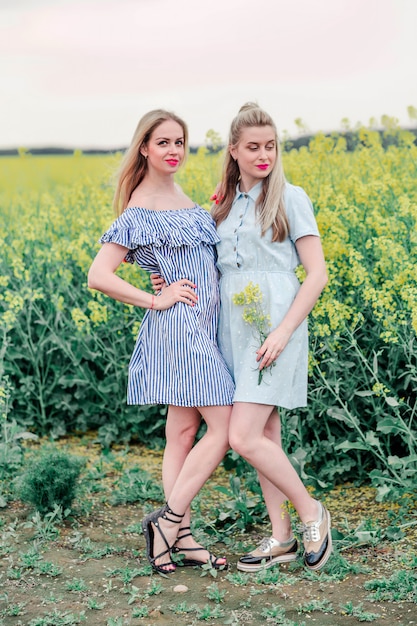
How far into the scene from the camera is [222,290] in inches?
136

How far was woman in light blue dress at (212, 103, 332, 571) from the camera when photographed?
3.29 meters

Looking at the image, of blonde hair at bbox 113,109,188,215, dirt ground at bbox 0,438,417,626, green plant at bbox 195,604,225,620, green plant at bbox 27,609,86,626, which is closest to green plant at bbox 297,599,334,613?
dirt ground at bbox 0,438,417,626

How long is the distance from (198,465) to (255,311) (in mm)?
619

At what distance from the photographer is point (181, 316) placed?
3.36 metres

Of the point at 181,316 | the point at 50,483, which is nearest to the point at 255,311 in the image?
the point at 181,316

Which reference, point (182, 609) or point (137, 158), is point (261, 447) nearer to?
point (182, 609)

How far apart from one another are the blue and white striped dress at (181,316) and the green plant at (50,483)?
71 cm

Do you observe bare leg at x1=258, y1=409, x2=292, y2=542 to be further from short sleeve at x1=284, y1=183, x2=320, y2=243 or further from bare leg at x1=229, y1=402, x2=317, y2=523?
short sleeve at x1=284, y1=183, x2=320, y2=243

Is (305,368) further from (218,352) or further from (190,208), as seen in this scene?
(190,208)

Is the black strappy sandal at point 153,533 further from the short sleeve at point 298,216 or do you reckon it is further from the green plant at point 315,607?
the short sleeve at point 298,216

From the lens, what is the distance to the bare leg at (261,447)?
3.28m

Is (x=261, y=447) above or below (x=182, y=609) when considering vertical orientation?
above

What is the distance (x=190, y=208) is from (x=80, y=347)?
2.16 m

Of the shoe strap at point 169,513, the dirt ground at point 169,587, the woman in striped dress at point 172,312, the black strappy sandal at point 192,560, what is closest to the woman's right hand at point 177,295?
the woman in striped dress at point 172,312
